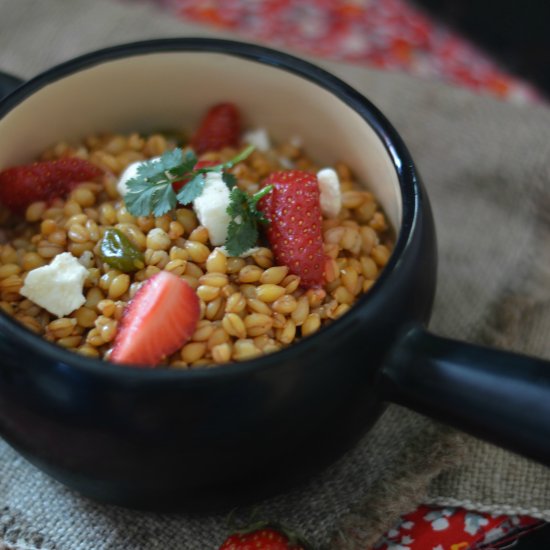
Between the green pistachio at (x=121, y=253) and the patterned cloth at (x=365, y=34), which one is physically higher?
the green pistachio at (x=121, y=253)

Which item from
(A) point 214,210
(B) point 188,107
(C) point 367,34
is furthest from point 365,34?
(A) point 214,210

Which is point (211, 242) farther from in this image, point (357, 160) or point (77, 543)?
point (77, 543)

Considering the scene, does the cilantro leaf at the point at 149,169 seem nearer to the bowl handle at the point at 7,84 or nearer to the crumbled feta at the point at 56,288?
the crumbled feta at the point at 56,288

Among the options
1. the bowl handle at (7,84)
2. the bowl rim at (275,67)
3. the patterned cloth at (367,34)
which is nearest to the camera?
the bowl rim at (275,67)

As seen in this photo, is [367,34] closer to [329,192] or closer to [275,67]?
[275,67]

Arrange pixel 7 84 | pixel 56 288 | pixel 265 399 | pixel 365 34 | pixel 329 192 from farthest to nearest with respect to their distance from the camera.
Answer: pixel 365 34 → pixel 7 84 → pixel 329 192 → pixel 56 288 → pixel 265 399

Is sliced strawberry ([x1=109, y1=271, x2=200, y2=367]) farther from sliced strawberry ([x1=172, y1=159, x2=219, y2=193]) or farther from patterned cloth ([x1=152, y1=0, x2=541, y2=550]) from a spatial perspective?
patterned cloth ([x1=152, y1=0, x2=541, y2=550])

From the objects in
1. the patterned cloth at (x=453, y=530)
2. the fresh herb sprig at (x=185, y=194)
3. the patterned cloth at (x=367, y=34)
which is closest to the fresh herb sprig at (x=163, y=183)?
the fresh herb sprig at (x=185, y=194)
